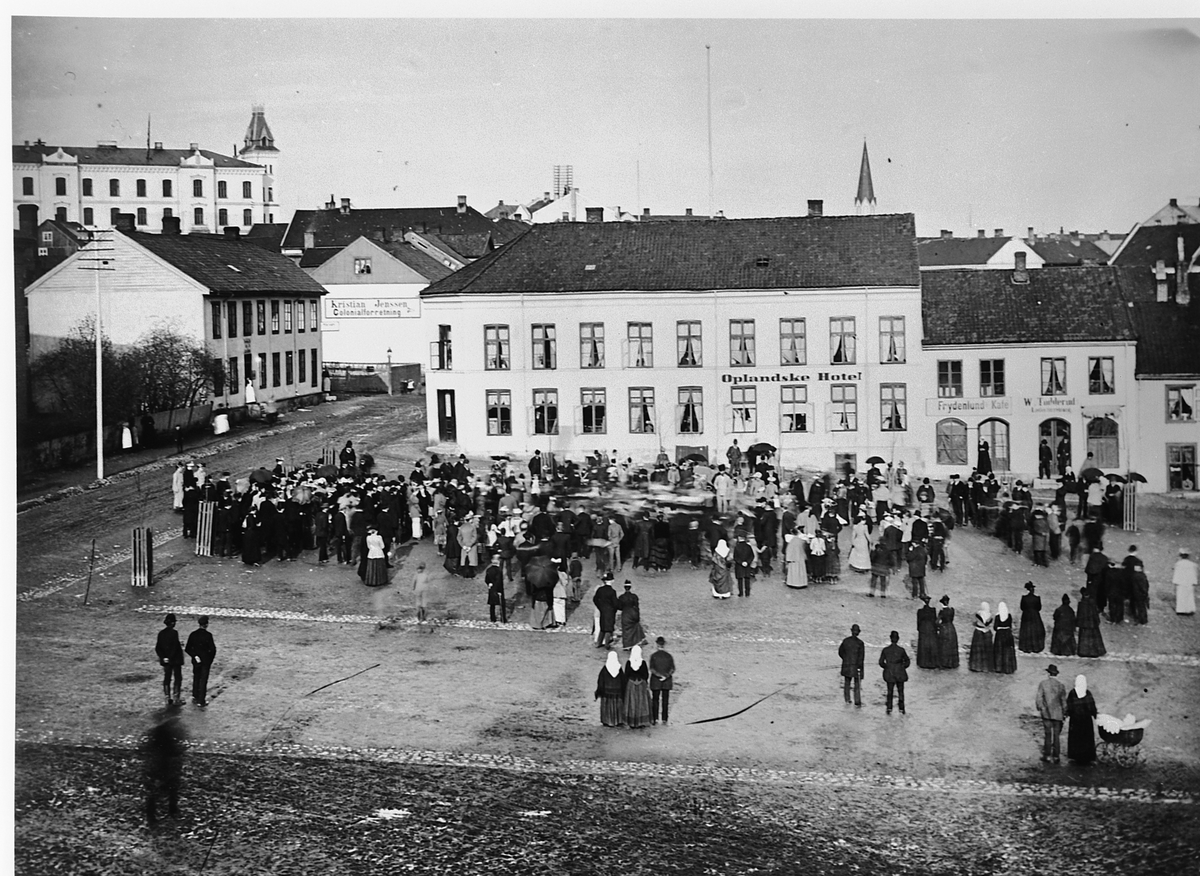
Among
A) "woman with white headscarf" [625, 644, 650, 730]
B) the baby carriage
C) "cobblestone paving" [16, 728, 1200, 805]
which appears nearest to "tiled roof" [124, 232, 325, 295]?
"cobblestone paving" [16, 728, 1200, 805]

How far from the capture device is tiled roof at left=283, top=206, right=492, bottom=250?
22.4 meters

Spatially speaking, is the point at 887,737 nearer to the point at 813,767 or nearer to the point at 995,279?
the point at 813,767

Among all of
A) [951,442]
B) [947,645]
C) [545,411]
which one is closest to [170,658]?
[545,411]

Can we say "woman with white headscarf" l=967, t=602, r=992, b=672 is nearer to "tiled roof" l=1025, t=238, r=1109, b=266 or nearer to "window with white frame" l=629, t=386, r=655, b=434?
"window with white frame" l=629, t=386, r=655, b=434

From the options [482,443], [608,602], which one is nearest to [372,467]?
[482,443]

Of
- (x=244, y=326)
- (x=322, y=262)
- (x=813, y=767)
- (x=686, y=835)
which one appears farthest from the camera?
(x=322, y=262)

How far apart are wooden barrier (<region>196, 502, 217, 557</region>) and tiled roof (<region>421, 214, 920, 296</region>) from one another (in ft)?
13.3

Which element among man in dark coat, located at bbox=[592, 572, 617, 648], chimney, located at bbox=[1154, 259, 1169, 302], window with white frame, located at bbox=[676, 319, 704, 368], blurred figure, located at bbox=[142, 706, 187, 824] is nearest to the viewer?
blurred figure, located at bbox=[142, 706, 187, 824]

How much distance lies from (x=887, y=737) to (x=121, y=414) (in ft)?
35.1

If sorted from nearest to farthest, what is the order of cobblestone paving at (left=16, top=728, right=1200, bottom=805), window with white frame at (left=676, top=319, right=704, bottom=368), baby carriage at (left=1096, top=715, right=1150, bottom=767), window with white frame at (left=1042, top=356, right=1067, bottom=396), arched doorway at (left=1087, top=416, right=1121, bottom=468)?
cobblestone paving at (left=16, top=728, right=1200, bottom=805), baby carriage at (left=1096, top=715, right=1150, bottom=767), arched doorway at (left=1087, top=416, right=1121, bottom=468), window with white frame at (left=1042, top=356, right=1067, bottom=396), window with white frame at (left=676, top=319, right=704, bottom=368)

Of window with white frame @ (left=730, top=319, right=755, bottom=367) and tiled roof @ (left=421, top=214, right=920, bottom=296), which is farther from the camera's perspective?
tiled roof @ (left=421, top=214, right=920, bottom=296)

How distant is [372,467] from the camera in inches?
731

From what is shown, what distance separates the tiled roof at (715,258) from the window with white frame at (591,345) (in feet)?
1.81

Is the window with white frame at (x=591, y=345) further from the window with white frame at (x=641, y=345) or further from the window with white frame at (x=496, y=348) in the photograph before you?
the window with white frame at (x=496, y=348)
